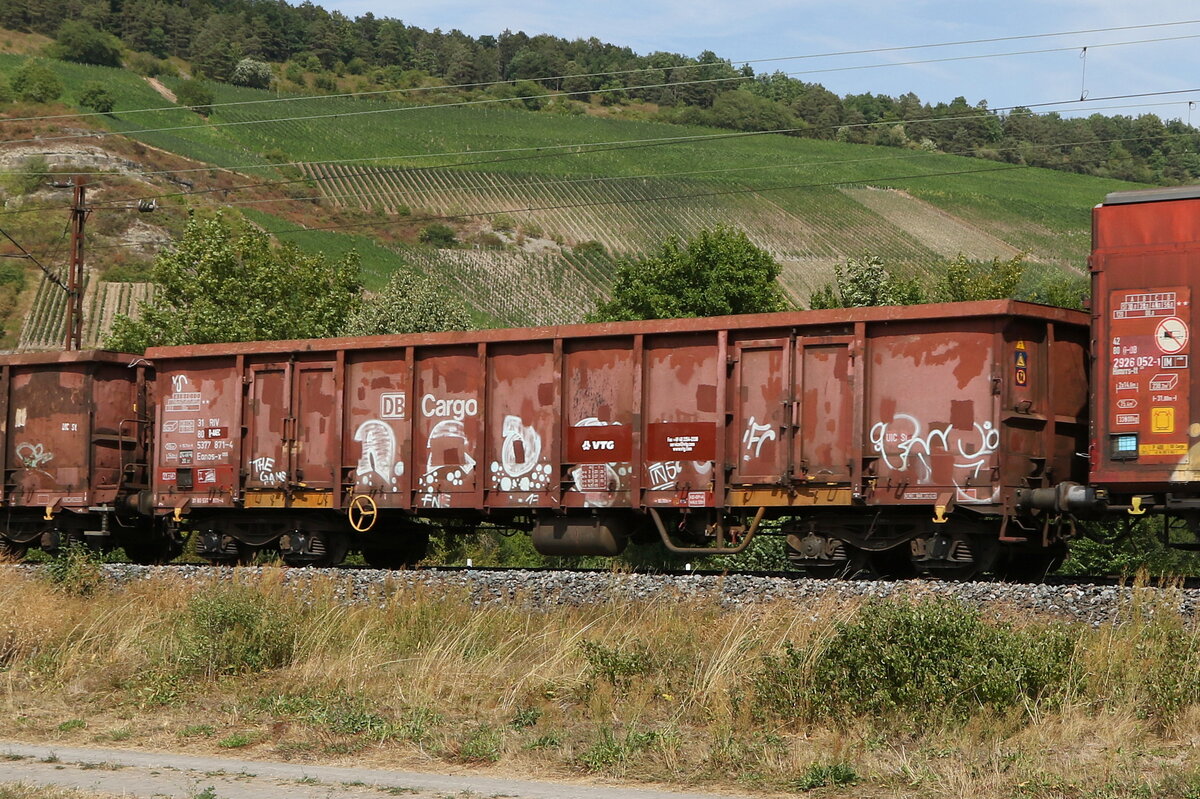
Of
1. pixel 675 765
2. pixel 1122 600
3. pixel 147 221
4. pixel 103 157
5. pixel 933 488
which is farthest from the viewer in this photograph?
pixel 103 157

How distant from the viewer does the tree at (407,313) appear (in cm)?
3868

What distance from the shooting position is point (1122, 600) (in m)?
11.6

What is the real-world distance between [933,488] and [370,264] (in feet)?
199

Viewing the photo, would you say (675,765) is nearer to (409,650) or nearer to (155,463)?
(409,650)

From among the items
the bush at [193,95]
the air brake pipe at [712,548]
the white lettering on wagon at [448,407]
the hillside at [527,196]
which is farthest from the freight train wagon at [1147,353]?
the bush at [193,95]

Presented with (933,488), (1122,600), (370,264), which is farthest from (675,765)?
(370,264)

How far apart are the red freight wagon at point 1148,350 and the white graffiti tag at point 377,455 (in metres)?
8.76

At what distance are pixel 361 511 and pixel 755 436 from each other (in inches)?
216

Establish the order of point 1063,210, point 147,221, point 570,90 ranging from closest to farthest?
point 147,221 < point 1063,210 < point 570,90

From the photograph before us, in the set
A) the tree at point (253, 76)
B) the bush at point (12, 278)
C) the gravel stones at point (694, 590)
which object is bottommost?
the gravel stones at point (694, 590)

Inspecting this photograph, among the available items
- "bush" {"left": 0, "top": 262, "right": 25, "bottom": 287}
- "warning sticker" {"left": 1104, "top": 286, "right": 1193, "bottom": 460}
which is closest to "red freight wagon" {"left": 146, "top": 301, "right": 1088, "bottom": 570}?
"warning sticker" {"left": 1104, "top": 286, "right": 1193, "bottom": 460}

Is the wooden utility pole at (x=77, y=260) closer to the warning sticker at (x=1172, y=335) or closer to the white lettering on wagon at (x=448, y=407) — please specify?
the white lettering on wagon at (x=448, y=407)

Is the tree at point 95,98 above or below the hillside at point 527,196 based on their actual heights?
above

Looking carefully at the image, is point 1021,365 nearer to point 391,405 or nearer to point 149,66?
point 391,405
